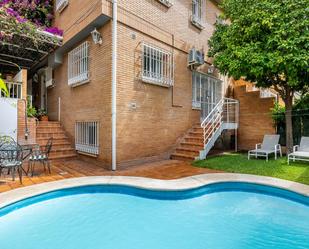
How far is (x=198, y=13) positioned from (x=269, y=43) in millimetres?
5286

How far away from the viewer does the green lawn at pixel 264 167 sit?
276 inches

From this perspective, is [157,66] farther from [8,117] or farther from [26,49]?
[26,49]

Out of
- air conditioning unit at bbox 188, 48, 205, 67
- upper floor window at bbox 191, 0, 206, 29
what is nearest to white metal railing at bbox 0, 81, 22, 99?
air conditioning unit at bbox 188, 48, 205, 67

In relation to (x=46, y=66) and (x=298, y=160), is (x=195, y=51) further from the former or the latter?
(x=46, y=66)

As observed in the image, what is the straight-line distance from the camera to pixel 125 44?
8273 mm

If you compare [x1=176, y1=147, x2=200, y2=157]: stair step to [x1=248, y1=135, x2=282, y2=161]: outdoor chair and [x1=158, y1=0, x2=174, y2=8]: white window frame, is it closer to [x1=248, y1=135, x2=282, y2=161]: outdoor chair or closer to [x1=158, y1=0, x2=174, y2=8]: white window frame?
[x1=248, y1=135, x2=282, y2=161]: outdoor chair

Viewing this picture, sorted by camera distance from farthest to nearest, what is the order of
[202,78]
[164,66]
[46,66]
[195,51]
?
[46,66], [202,78], [195,51], [164,66]

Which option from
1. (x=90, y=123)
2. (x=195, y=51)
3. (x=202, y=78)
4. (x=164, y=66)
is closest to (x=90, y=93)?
(x=90, y=123)

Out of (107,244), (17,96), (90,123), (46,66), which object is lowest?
(107,244)

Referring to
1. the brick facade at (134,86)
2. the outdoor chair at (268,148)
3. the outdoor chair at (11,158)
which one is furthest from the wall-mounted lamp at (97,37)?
the outdoor chair at (268,148)

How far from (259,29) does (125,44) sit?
5029 mm

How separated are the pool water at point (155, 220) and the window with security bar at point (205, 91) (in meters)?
6.81

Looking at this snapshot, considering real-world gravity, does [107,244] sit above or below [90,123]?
below

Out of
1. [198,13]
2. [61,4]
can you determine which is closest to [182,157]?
[198,13]
